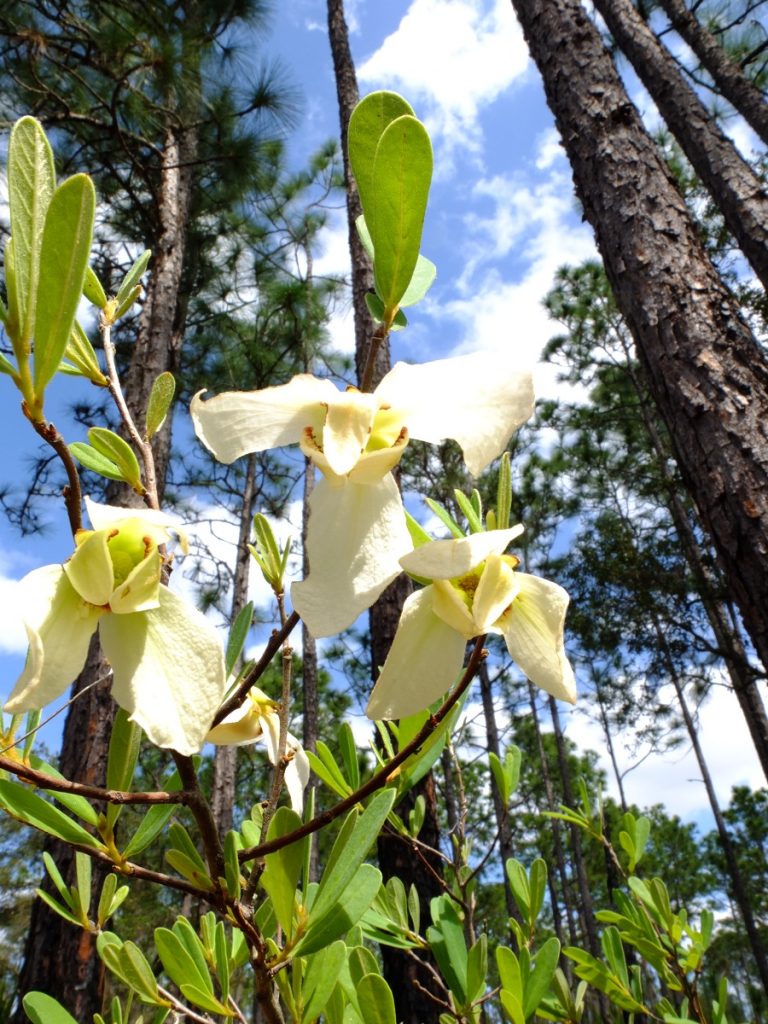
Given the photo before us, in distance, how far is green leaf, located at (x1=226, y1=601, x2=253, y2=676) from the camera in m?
0.54

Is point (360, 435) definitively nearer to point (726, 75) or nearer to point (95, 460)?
point (95, 460)

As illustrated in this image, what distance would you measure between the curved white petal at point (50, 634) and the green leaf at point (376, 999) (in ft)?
0.94

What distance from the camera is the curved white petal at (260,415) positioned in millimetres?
342

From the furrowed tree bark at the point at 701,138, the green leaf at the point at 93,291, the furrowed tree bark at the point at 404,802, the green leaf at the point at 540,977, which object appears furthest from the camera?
the furrowed tree bark at the point at 701,138

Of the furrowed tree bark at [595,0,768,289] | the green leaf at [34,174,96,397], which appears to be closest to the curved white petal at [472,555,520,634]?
the green leaf at [34,174,96,397]

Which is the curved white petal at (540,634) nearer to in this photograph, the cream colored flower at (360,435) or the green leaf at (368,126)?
the cream colored flower at (360,435)

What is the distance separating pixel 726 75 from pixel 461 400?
7440 mm

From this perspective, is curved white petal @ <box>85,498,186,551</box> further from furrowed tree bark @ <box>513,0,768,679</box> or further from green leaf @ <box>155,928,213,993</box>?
furrowed tree bark @ <box>513,0,768,679</box>

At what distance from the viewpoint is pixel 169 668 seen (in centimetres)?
32

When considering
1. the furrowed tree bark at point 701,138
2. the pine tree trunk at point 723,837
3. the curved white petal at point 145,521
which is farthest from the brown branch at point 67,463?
the pine tree trunk at point 723,837

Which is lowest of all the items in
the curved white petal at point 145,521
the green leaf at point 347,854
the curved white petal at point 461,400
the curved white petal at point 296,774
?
the green leaf at point 347,854

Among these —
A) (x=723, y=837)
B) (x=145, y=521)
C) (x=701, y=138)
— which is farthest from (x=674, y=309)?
(x=723, y=837)

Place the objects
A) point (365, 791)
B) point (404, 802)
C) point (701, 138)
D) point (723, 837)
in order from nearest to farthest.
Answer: point (365, 791)
point (404, 802)
point (701, 138)
point (723, 837)

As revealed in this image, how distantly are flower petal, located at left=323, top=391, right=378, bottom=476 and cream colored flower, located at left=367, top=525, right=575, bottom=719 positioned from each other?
6 centimetres
